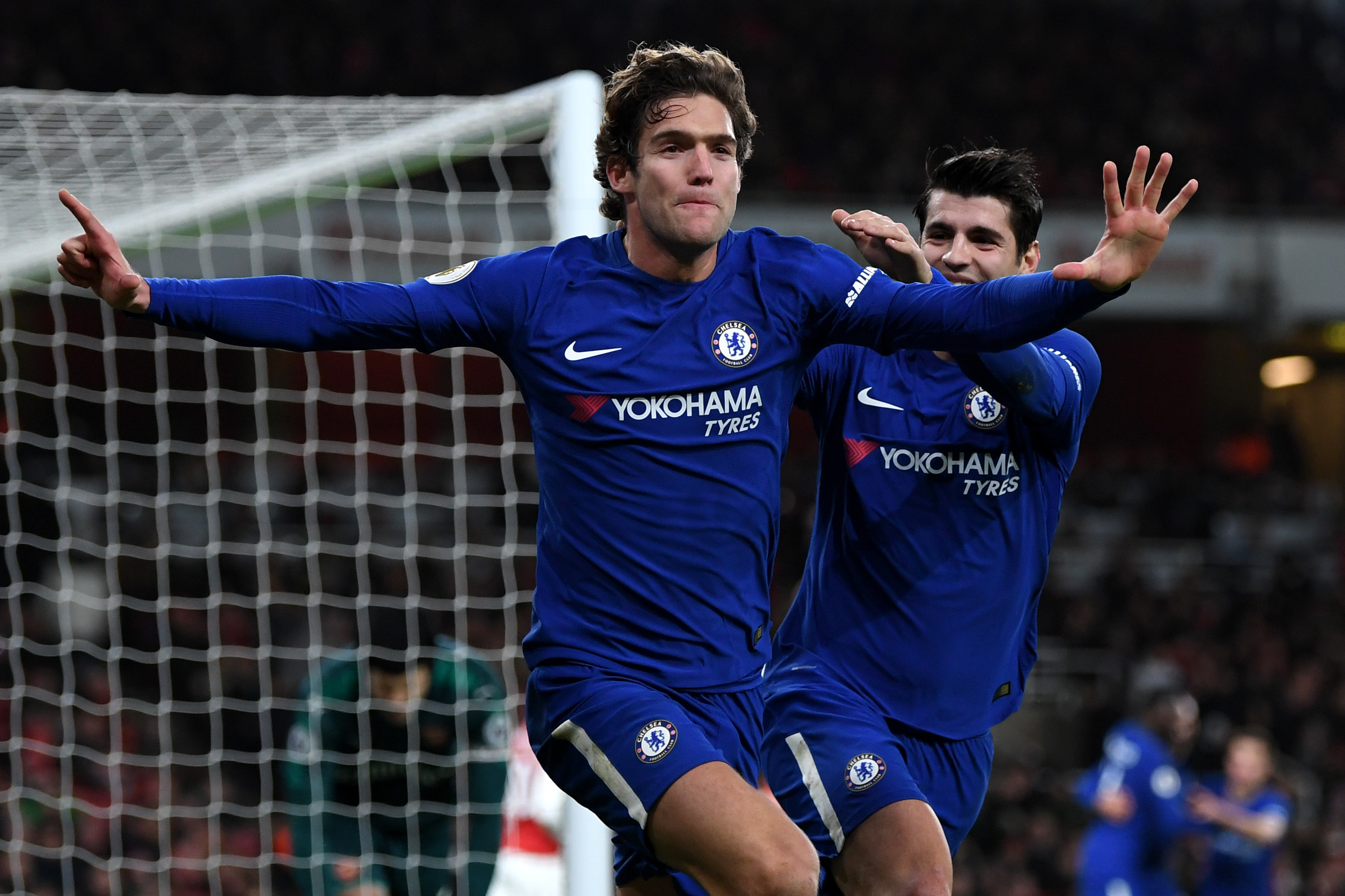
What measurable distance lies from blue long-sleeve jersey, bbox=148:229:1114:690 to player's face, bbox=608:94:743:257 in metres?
0.13

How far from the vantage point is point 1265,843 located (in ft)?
32.9

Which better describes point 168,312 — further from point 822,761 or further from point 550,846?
point 550,846

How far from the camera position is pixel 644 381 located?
316 cm

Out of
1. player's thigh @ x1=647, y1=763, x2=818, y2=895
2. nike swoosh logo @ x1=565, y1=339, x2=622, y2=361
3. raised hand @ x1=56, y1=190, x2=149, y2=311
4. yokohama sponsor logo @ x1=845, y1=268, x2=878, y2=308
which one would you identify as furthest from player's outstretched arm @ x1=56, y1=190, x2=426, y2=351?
player's thigh @ x1=647, y1=763, x2=818, y2=895

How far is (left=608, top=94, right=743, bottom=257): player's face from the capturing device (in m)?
3.17

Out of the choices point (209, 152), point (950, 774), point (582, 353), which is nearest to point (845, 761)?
point (950, 774)

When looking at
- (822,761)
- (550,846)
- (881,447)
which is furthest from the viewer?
(550,846)

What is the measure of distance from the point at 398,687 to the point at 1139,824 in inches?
246

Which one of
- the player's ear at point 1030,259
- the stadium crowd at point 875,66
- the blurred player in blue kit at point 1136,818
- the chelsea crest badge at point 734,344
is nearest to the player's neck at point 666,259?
the chelsea crest badge at point 734,344

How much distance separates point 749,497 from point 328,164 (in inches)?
134

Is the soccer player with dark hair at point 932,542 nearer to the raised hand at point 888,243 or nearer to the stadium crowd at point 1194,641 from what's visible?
the raised hand at point 888,243

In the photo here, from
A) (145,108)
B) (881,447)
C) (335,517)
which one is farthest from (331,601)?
(881,447)

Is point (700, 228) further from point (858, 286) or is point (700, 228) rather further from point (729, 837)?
point (729, 837)

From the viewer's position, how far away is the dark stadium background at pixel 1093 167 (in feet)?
45.5
